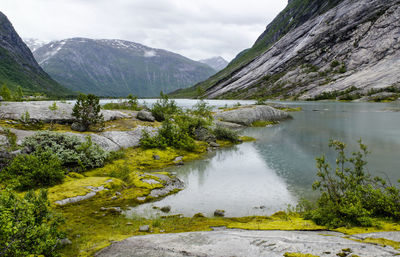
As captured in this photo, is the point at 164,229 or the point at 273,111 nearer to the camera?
the point at 164,229

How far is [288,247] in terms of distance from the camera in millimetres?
6730

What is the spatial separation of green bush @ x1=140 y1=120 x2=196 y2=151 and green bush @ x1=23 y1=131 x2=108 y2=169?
558 cm

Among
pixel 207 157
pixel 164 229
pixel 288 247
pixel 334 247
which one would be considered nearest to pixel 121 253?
pixel 164 229

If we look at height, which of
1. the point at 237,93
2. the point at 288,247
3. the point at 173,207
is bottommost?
the point at 173,207

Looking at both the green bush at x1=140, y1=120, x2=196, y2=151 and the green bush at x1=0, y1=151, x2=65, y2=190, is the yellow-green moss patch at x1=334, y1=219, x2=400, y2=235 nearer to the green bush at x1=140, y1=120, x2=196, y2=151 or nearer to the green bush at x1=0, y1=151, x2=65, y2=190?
the green bush at x1=0, y1=151, x2=65, y2=190

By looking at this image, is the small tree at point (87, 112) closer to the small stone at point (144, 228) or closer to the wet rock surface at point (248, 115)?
the small stone at point (144, 228)

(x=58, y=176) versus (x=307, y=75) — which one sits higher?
(x=307, y=75)

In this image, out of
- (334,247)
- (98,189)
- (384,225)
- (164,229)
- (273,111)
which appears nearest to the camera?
(334,247)

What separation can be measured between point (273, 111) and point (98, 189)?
46.7 metres

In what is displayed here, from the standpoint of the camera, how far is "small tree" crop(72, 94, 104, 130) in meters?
23.5

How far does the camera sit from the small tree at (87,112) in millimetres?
23531

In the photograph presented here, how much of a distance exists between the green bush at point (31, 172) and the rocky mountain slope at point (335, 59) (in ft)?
361

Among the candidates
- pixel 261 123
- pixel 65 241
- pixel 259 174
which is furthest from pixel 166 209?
pixel 261 123

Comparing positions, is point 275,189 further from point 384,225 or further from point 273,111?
point 273,111
